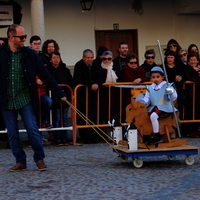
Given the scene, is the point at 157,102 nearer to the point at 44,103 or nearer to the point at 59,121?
the point at 44,103

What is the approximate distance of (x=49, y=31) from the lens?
19.5 metres

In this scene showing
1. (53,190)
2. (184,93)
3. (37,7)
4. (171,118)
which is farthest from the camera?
(37,7)

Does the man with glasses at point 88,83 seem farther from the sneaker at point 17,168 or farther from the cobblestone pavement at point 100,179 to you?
the sneaker at point 17,168

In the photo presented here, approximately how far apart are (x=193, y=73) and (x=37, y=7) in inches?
220

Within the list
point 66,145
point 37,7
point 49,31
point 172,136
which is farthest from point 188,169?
point 49,31

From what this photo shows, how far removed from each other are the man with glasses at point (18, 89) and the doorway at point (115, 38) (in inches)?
431

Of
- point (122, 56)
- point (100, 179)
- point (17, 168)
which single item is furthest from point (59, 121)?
point (100, 179)

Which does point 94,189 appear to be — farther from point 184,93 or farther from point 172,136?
point 184,93

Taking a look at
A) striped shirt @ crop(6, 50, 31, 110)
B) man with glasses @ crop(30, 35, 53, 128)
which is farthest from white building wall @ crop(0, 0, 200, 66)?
striped shirt @ crop(6, 50, 31, 110)

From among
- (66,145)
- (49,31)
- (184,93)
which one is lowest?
(66,145)

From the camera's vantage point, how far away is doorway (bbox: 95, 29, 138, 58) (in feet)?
66.2

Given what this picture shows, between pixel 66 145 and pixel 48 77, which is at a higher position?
pixel 48 77

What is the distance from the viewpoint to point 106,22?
2017 cm

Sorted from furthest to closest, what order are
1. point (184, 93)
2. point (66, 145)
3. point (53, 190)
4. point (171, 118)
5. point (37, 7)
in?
point (37, 7) → point (184, 93) → point (66, 145) → point (171, 118) → point (53, 190)
